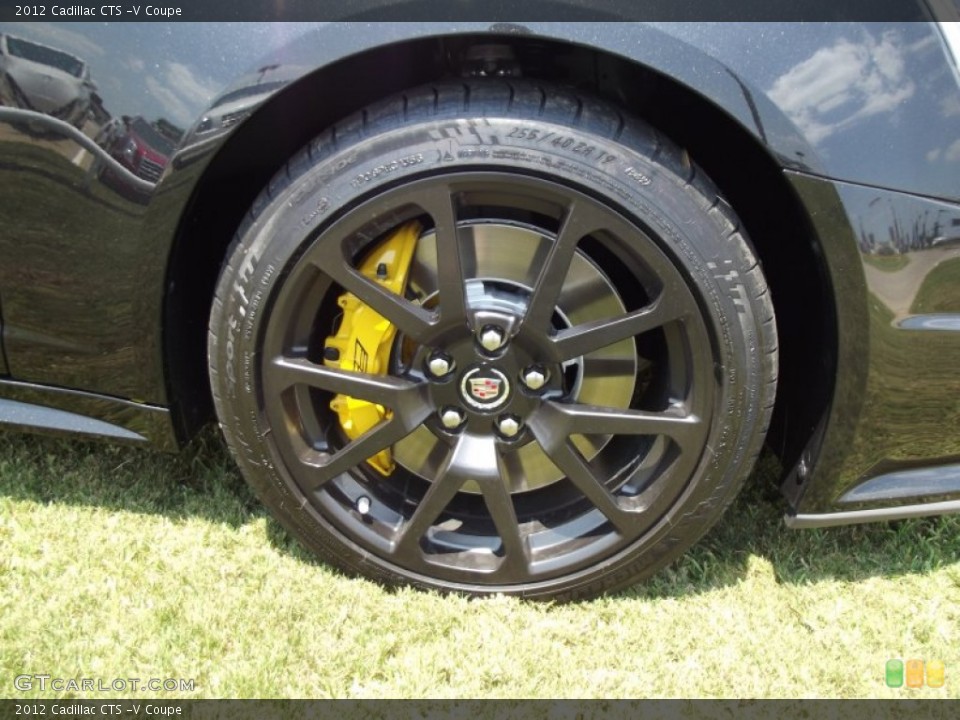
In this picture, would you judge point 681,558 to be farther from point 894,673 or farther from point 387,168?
point 387,168

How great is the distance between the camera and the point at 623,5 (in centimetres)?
158

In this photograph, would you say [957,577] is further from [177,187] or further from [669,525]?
[177,187]

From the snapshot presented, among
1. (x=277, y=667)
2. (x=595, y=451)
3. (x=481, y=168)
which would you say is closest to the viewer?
(x=481, y=168)

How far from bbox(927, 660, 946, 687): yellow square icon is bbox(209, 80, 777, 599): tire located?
554mm

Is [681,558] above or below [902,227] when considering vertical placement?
below

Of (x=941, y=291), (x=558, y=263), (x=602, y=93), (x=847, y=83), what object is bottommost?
(x=558, y=263)

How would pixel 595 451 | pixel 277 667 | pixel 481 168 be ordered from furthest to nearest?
pixel 595 451
pixel 277 667
pixel 481 168

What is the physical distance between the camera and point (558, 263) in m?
1.75

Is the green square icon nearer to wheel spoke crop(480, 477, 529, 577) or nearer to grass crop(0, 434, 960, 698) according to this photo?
grass crop(0, 434, 960, 698)

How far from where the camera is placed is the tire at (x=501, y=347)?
172cm

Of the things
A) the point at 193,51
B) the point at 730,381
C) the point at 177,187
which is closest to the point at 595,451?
the point at 730,381

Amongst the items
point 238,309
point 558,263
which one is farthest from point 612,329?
point 238,309

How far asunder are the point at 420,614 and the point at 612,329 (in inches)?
30.7

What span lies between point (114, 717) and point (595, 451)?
1162 millimetres
